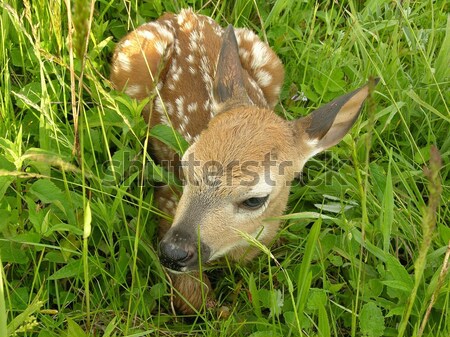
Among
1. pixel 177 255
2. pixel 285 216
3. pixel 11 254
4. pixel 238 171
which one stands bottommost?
pixel 11 254

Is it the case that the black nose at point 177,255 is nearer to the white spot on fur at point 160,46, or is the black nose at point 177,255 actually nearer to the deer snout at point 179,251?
the deer snout at point 179,251

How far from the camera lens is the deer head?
2.57 meters

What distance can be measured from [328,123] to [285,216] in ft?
1.64

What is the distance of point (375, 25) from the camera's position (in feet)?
12.8

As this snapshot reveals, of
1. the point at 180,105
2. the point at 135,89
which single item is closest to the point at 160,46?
the point at 135,89

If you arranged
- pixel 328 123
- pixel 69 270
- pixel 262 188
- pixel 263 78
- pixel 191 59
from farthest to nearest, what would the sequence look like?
pixel 263 78 < pixel 191 59 < pixel 328 123 < pixel 262 188 < pixel 69 270

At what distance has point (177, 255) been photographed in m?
2.49

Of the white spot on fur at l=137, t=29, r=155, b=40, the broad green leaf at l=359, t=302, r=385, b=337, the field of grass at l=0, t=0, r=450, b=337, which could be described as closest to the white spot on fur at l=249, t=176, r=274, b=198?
the field of grass at l=0, t=0, r=450, b=337

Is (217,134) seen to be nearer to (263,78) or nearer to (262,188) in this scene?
(262,188)

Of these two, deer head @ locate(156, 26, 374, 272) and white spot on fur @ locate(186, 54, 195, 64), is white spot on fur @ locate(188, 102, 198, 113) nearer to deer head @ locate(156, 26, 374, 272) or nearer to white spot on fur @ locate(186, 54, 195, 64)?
white spot on fur @ locate(186, 54, 195, 64)

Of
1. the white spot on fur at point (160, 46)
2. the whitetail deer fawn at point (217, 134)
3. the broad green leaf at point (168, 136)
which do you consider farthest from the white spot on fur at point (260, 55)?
the broad green leaf at point (168, 136)

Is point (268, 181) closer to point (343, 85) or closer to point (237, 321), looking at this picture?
point (237, 321)

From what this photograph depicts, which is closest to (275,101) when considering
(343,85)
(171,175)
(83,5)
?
(343,85)

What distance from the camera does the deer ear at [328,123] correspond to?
2727 mm
